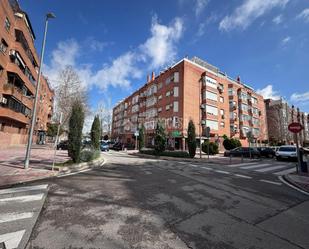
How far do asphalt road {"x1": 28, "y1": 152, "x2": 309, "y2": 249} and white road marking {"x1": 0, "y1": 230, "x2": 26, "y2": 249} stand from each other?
20 cm

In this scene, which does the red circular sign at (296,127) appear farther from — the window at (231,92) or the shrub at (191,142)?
the window at (231,92)

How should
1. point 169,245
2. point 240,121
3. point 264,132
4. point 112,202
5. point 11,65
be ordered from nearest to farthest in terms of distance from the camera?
point 169,245 → point 112,202 → point 11,65 → point 240,121 → point 264,132

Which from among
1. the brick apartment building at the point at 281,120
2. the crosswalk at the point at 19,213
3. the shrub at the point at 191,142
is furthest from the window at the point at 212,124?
the crosswalk at the point at 19,213

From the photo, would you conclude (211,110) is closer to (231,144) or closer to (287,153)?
(231,144)

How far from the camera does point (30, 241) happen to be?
2934 millimetres

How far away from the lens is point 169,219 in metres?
3.88

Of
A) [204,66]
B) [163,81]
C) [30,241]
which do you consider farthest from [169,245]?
[204,66]

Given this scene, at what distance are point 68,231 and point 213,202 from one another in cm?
375

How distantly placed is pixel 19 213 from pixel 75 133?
24.0 feet

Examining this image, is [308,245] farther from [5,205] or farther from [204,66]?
[204,66]

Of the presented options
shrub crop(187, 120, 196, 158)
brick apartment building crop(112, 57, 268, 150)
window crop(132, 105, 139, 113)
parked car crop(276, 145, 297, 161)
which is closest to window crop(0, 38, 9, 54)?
shrub crop(187, 120, 196, 158)

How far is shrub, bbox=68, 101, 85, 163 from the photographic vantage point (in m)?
10.9

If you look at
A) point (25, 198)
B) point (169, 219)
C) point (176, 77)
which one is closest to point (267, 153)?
point (176, 77)

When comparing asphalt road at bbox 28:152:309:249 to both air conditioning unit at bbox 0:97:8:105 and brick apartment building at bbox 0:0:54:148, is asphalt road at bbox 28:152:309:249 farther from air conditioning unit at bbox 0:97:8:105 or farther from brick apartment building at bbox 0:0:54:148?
brick apartment building at bbox 0:0:54:148
